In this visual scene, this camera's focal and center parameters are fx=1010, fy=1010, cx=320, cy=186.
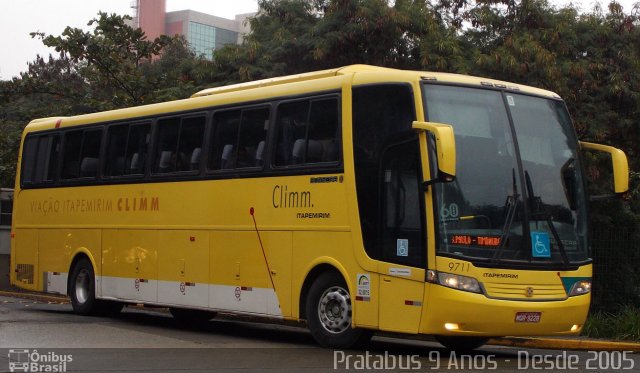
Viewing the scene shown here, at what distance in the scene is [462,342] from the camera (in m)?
13.8

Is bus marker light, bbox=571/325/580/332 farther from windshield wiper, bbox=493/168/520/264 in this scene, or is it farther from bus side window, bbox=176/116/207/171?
bus side window, bbox=176/116/207/171

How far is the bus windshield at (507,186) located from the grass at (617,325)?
11.6 feet

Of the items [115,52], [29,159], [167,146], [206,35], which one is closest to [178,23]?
[206,35]

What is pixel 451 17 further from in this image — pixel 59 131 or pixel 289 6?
pixel 59 131

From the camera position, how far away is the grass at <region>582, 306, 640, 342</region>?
51.1 feet

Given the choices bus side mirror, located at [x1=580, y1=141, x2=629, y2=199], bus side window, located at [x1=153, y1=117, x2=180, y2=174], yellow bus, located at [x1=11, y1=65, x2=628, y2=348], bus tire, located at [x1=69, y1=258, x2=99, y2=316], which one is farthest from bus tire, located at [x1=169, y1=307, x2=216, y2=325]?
bus side mirror, located at [x1=580, y1=141, x2=629, y2=199]

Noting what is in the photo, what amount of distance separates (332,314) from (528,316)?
2.62 metres

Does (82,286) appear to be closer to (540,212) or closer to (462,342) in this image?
(462,342)

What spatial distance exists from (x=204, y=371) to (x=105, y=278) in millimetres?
8230

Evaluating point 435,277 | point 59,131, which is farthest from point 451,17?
point 435,277

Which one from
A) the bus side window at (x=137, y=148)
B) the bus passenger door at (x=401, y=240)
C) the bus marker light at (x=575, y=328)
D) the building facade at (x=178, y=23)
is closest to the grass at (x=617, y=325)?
the bus marker light at (x=575, y=328)

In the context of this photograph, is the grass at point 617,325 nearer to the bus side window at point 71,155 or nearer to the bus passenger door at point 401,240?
the bus passenger door at point 401,240

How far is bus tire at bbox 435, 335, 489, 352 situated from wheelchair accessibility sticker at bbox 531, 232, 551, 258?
2.01 metres

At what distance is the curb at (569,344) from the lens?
46.9 feet
